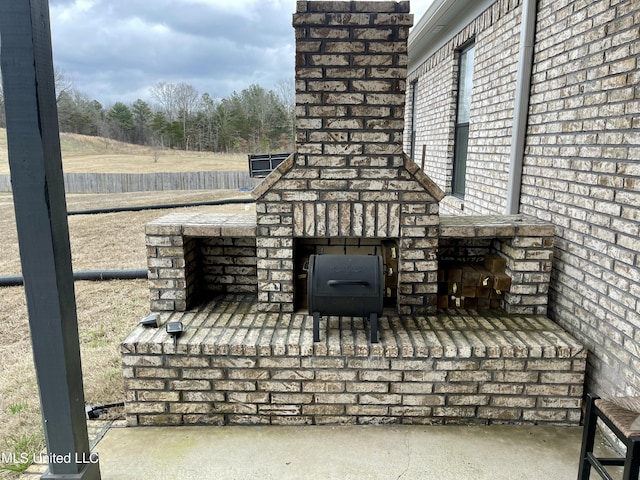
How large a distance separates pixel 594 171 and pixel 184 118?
35.0 m

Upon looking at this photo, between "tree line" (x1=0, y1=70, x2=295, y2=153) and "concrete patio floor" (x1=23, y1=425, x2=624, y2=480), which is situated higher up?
"tree line" (x1=0, y1=70, x2=295, y2=153)

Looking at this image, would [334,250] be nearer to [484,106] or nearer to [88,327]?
[484,106]

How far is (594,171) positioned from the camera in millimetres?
2805

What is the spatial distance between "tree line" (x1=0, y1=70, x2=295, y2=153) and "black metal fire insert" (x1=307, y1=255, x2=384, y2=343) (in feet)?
90.1

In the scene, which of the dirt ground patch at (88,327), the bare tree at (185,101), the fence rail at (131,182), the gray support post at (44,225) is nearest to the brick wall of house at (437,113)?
the dirt ground patch at (88,327)

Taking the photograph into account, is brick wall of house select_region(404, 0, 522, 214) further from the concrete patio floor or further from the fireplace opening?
the concrete patio floor

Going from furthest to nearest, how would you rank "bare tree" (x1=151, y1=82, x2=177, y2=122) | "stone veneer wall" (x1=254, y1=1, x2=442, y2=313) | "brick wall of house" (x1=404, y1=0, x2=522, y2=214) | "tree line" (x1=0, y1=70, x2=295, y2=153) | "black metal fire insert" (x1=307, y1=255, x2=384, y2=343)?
"bare tree" (x1=151, y1=82, x2=177, y2=122)
"tree line" (x1=0, y1=70, x2=295, y2=153)
"brick wall of house" (x1=404, y1=0, x2=522, y2=214)
"stone veneer wall" (x1=254, y1=1, x2=442, y2=313)
"black metal fire insert" (x1=307, y1=255, x2=384, y2=343)

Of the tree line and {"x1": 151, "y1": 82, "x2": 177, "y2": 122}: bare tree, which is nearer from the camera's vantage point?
the tree line

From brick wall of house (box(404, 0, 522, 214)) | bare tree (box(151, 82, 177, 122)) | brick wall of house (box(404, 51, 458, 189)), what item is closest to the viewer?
brick wall of house (box(404, 0, 522, 214))

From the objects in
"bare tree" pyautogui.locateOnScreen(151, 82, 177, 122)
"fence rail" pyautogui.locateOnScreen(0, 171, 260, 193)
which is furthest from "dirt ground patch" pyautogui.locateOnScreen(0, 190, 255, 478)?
"bare tree" pyautogui.locateOnScreen(151, 82, 177, 122)

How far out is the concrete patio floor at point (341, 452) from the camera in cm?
243

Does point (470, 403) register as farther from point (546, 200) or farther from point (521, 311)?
point (546, 200)

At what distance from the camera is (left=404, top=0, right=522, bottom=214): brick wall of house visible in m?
4.11

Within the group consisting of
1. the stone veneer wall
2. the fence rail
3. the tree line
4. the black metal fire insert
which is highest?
the tree line
